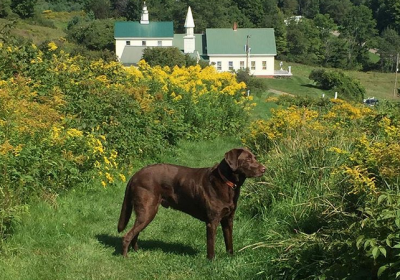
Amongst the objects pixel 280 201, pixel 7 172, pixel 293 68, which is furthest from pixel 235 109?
pixel 293 68

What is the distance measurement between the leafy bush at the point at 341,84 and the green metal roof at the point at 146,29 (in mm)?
23662

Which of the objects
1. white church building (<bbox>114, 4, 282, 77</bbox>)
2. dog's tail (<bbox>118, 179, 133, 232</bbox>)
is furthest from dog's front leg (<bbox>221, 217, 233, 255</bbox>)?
white church building (<bbox>114, 4, 282, 77</bbox>)

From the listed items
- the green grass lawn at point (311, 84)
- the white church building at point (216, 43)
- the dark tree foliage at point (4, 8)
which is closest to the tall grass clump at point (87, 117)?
the green grass lawn at point (311, 84)

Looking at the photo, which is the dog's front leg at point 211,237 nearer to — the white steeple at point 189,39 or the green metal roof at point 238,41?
the white steeple at point 189,39

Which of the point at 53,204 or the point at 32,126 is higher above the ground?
the point at 32,126

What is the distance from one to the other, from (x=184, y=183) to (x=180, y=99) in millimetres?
8462

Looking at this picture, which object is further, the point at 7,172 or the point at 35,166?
the point at 35,166

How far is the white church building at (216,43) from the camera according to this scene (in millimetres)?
77812

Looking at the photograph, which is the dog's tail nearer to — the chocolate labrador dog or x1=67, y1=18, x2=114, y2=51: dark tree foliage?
the chocolate labrador dog

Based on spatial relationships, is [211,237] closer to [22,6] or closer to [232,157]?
[232,157]

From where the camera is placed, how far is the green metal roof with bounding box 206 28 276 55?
80.2 meters

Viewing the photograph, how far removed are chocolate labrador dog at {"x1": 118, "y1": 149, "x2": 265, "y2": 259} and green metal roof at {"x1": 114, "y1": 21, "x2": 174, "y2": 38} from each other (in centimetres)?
7265

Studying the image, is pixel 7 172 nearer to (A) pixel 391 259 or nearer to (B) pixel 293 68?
(A) pixel 391 259

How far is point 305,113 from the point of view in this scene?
10.7m
